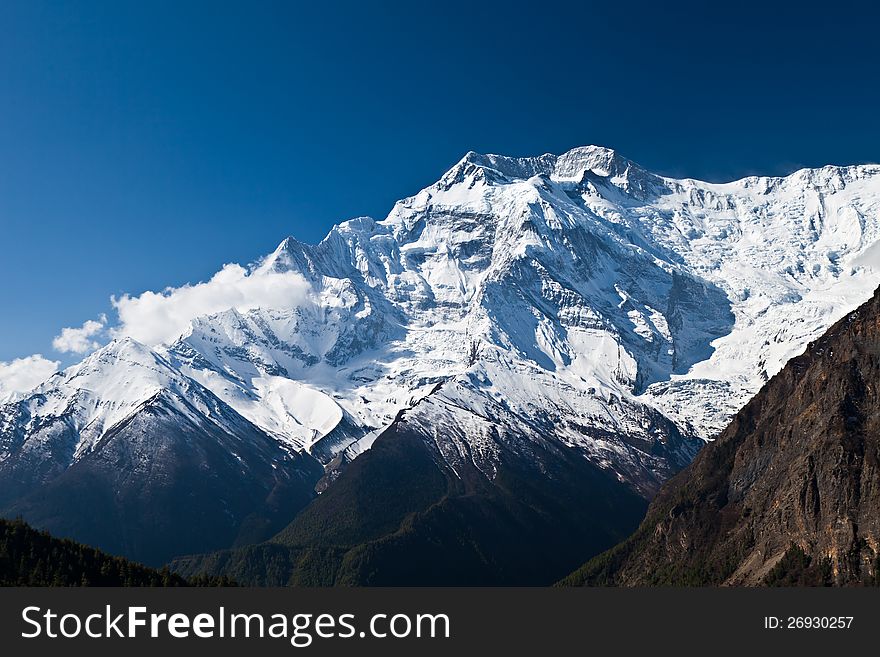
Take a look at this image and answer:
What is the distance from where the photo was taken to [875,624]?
118m

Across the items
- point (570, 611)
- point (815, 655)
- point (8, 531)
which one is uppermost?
point (8, 531)

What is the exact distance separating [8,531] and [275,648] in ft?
367

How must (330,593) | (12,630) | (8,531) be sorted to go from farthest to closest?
(8,531) → (330,593) → (12,630)

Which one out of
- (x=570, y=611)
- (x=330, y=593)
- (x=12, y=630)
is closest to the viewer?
(x=12, y=630)

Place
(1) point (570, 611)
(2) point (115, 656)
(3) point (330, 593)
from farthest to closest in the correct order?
1. (1) point (570, 611)
2. (3) point (330, 593)
3. (2) point (115, 656)

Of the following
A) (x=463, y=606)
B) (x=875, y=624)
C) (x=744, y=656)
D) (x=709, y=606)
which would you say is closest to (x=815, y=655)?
(x=744, y=656)

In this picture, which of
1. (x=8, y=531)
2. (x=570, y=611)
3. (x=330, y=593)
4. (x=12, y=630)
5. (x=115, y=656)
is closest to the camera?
(x=115, y=656)

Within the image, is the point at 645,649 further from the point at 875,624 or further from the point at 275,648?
the point at 275,648

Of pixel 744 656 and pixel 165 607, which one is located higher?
pixel 165 607

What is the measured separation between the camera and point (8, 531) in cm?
18800

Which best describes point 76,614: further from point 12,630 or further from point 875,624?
point 875,624

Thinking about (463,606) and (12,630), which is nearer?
(12,630)

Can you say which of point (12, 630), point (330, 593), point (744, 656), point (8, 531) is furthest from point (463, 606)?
point (8, 531)

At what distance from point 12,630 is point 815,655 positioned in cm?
9030
